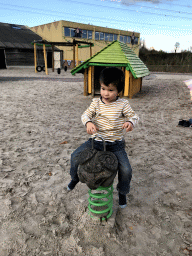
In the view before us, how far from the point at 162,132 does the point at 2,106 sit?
5507mm

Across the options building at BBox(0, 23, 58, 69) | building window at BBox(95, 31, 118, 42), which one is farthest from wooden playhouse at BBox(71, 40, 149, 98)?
building window at BBox(95, 31, 118, 42)

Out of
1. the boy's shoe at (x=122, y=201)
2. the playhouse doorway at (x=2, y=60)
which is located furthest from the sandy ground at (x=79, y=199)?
the playhouse doorway at (x=2, y=60)

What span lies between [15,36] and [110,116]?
94.0 feet

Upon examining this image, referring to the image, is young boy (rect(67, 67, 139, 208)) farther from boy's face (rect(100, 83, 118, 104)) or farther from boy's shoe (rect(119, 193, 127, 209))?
boy's shoe (rect(119, 193, 127, 209))

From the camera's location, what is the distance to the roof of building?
24.1 m

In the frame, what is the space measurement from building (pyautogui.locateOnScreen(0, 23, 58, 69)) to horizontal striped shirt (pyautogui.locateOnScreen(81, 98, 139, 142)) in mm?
24918

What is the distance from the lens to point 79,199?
2.50 meters

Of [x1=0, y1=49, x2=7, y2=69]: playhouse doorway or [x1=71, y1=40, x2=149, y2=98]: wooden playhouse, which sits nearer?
[x1=71, y1=40, x2=149, y2=98]: wooden playhouse

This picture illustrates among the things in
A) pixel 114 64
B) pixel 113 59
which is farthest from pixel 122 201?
pixel 113 59

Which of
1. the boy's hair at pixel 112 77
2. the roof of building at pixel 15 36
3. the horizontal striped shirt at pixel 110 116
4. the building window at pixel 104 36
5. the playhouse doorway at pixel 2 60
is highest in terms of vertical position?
the building window at pixel 104 36

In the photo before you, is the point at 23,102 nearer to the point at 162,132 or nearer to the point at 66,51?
the point at 162,132

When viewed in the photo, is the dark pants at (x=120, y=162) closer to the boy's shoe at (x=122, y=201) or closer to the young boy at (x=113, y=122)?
the young boy at (x=113, y=122)

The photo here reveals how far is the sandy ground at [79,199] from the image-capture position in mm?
1874

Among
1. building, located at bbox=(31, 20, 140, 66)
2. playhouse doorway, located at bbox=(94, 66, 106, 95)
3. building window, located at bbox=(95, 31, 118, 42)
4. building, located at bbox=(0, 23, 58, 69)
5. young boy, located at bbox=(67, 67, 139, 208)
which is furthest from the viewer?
building window, located at bbox=(95, 31, 118, 42)
